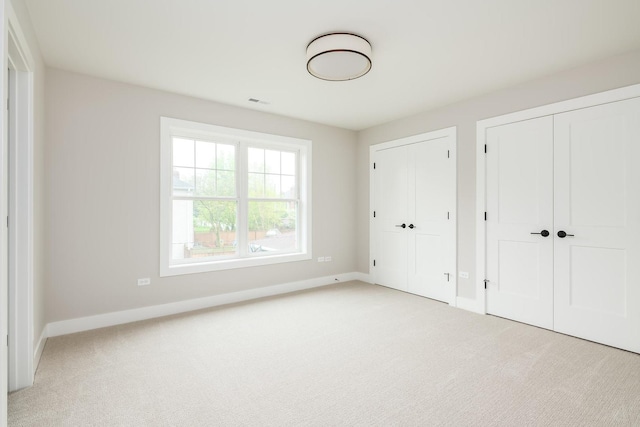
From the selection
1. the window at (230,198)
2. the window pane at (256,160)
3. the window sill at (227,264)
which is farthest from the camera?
the window pane at (256,160)

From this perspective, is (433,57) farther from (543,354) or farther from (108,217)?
(108,217)

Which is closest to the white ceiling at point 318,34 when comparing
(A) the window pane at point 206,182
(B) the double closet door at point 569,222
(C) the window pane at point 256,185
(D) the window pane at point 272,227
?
(B) the double closet door at point 569,222

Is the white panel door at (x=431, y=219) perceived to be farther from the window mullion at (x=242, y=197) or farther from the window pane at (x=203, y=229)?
the window pane at (x=203, y=229)

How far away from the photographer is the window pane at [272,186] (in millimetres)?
4754

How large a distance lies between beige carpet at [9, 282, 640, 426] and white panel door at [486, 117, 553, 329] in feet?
0.94

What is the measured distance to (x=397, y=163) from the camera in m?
4.88

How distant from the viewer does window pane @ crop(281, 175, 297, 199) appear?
16.2 ft

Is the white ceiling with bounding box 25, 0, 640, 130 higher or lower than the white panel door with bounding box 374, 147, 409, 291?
higher

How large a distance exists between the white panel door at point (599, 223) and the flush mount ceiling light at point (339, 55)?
2.12m

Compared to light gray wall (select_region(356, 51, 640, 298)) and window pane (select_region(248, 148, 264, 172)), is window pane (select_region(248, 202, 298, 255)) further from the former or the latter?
light gray wall (select_region(356, 51, 640, 298))

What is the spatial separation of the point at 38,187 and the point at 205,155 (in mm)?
1772

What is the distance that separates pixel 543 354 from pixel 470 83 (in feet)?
8.87

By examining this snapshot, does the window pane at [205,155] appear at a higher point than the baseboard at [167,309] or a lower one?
higher

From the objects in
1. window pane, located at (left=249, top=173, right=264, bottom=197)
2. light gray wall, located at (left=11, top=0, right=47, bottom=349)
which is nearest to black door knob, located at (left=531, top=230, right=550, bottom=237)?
window pane, located at (left=249, top=173, right=264, bottom=197)
